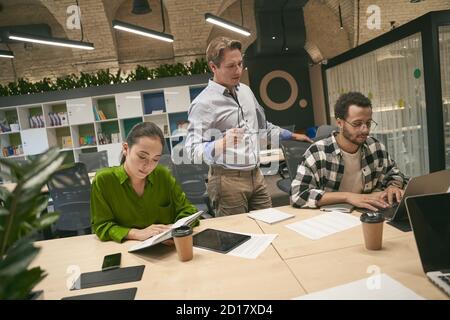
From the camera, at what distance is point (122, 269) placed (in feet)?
4.57

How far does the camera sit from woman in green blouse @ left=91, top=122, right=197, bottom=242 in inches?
68.4

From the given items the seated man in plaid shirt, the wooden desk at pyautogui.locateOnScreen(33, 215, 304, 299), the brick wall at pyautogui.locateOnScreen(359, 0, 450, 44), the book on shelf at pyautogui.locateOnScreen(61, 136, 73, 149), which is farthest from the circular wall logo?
the wooden desk at pyautogui.locateOnScreen(33, 215, 304, 299)

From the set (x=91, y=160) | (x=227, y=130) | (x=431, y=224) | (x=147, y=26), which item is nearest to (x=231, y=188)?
(x=227, y=130)

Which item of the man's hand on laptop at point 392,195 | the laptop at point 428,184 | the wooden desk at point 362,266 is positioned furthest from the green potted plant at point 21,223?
the man's hand on laptop at point 392,195

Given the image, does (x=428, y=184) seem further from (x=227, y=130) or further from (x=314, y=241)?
(x=227, y=130)

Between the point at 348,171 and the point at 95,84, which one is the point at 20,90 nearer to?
the point at 95,84

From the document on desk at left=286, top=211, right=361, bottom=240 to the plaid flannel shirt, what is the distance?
265 millimetres

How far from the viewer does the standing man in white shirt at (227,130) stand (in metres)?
2.12

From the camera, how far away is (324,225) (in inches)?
65.8

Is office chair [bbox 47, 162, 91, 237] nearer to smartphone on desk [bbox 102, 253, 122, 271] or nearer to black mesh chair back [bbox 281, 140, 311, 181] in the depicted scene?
black mesh chair back [bbox 281, 140, 311, 181]

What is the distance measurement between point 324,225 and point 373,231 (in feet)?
1.19

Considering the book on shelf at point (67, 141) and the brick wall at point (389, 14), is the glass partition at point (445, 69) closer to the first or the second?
the brick wall at point (389, 14)

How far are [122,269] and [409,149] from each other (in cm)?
521
